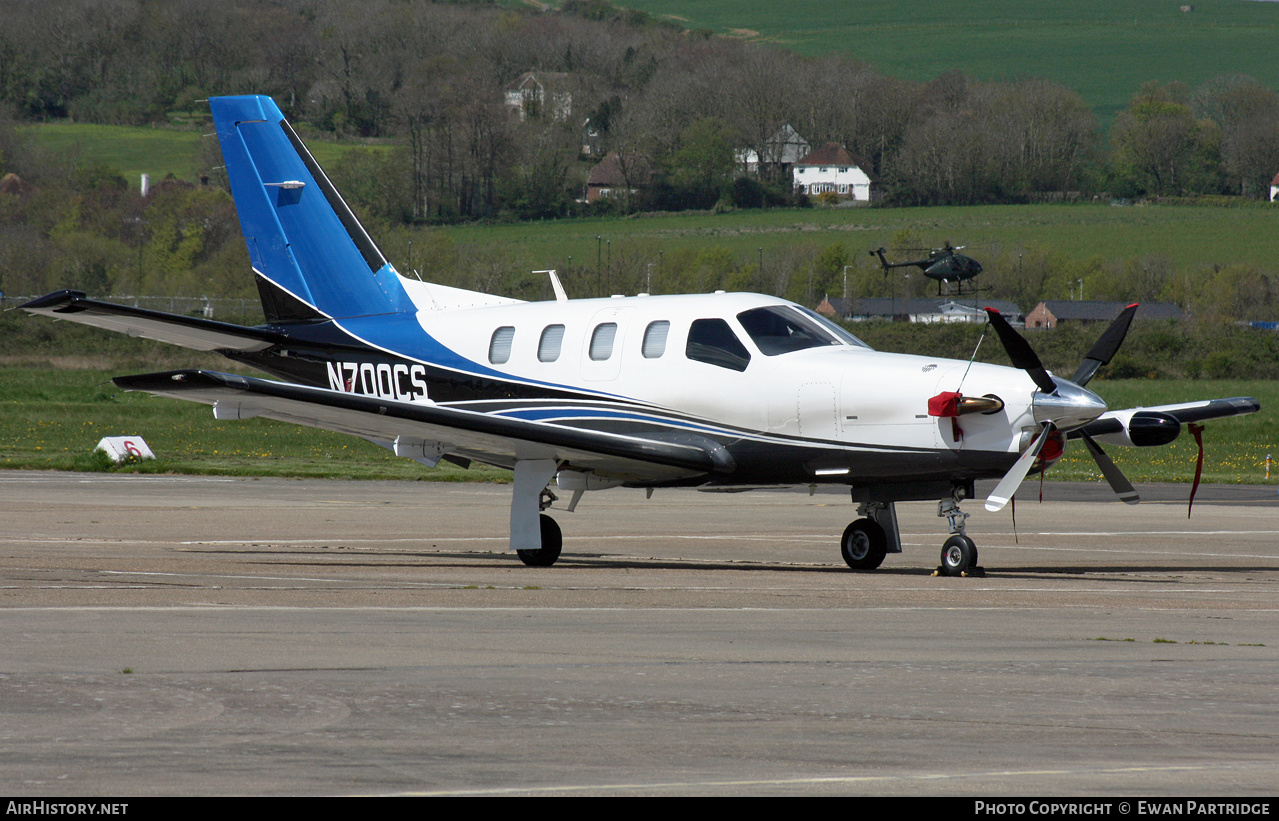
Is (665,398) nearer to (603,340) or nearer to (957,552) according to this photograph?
(603,340)

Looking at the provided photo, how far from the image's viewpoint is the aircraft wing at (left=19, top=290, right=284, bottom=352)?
13062mm

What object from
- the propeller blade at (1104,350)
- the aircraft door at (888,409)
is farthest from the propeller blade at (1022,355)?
the propeller blade at (1104,350)

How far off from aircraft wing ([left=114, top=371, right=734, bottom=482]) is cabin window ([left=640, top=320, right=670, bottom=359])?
0.85 meters

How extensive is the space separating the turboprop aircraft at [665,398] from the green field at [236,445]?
14219 mm

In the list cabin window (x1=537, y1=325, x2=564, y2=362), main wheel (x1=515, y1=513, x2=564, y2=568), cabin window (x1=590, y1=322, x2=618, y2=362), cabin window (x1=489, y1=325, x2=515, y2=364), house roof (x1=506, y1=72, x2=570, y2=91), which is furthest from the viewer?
house roof (x1=506, y1=72, x2=570, y2=91)

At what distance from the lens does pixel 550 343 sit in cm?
1515

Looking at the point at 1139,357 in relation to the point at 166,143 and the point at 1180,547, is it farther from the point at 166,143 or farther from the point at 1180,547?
the point at 166,143

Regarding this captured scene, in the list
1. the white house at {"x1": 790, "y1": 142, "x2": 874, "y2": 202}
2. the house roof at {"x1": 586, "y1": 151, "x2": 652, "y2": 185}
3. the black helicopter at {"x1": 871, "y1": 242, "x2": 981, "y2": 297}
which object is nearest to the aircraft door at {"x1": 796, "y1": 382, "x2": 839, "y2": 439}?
the black helicopter at {"x1": 871, "y1": 242, "x2": 981, "y2": 297}

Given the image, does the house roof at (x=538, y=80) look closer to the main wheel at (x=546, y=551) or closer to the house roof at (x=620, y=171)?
the house roof at (x=620, y=171)

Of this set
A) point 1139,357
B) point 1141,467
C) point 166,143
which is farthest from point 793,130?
point 1141,467

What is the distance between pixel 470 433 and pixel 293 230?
5073mm

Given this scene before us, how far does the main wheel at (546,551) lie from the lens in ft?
47.2

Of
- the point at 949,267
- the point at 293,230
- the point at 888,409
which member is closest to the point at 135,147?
the point at 949,267

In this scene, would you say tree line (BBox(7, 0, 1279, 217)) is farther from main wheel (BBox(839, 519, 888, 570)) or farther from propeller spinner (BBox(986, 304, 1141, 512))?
propeller spinner (BBox(986, 304, 1141, 512))
